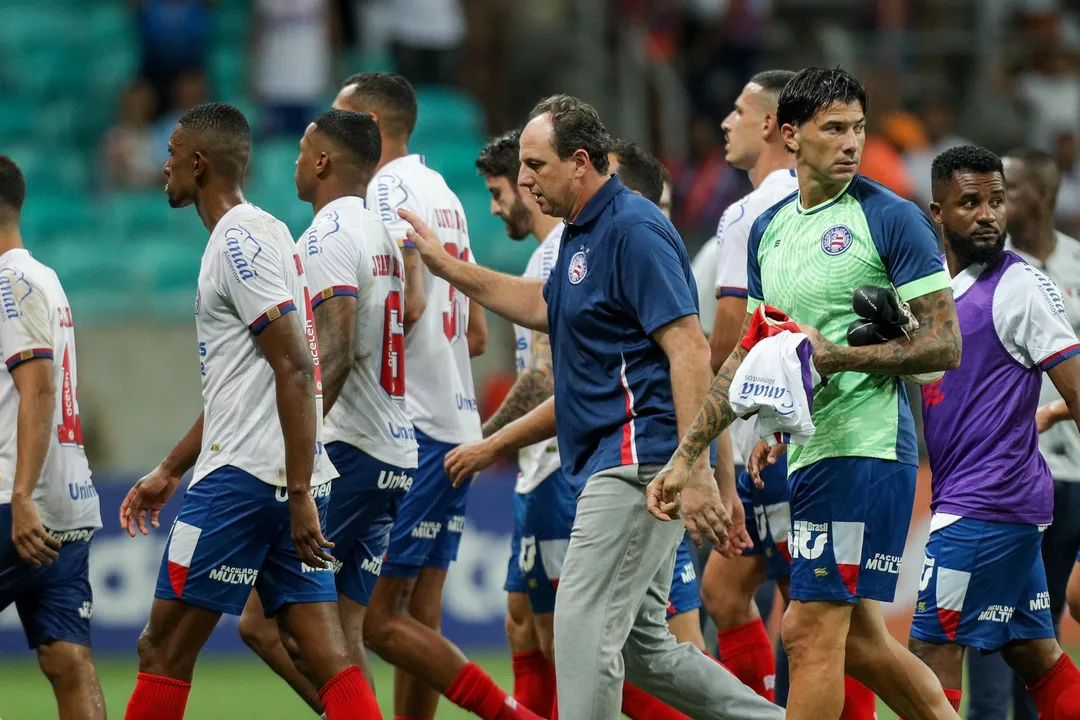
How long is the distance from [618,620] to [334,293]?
1.95 metres

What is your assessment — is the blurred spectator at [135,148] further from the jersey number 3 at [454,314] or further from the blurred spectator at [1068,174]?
the blurred spectator at [1068,174]

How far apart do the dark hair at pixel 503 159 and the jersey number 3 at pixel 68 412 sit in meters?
2.24

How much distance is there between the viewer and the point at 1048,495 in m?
6.48

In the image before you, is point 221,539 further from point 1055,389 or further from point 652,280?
point 1055,389

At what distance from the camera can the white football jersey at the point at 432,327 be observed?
301 inches

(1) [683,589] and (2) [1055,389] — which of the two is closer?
(1) [683,589]

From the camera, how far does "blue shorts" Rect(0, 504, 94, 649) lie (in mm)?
6797

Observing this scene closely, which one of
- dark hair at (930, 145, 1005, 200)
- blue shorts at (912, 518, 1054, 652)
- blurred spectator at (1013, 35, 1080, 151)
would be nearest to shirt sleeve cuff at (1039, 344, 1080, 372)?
blue shorts at (912, 518, 1054, 652)

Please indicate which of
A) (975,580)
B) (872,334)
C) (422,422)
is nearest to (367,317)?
(422,422)

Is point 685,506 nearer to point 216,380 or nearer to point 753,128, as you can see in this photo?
point 216,380

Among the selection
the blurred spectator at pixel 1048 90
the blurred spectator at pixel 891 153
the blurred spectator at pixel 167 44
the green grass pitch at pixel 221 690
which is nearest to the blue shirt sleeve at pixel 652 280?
the green grass pitch at pixel 221 690

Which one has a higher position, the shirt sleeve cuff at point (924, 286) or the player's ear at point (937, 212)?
the player's ear at point (937, 212)

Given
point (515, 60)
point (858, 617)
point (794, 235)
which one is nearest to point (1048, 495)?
point (858, 617)

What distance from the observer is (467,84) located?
57.0 ft
